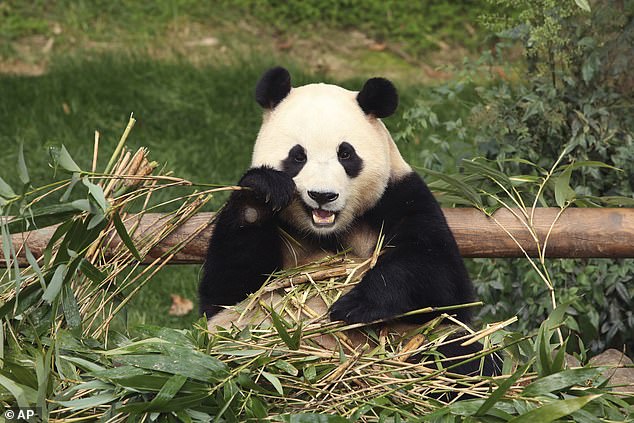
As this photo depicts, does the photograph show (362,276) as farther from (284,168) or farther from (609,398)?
(609,398)

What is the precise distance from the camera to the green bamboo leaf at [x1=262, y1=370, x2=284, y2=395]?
7.72ft

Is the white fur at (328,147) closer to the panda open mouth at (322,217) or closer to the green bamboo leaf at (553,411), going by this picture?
the panda open mouth at (322,217)

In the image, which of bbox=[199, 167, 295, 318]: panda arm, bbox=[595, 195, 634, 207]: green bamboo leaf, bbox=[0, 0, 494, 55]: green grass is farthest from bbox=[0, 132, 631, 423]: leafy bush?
bbox=[0, 0, 494, 55]: green grass

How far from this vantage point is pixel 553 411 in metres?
2.27

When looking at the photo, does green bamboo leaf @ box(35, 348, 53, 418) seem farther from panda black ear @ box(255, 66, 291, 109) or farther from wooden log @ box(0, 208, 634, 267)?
panda black ear @ box(255, 66, 291, 109)

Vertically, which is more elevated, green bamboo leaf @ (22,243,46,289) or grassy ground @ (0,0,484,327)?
green bamboo leaf @ (22,243,46,289)

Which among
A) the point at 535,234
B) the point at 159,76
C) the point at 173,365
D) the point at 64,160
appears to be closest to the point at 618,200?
Result: the point at 535,234

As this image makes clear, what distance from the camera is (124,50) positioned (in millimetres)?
6816

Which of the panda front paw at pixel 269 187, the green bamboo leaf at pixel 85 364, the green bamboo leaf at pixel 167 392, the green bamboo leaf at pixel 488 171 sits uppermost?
the panda front paw at pixel 269 187

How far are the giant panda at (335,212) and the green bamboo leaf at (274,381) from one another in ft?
1.05

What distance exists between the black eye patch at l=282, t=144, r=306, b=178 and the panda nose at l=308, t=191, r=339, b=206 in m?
0.13

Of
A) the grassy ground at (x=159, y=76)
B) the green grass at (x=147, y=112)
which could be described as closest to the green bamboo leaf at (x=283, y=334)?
the grassy ground at (x=159, y=76)

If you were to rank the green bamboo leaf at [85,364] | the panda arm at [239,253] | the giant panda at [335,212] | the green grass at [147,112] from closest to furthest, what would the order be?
the green bamboo leaf at [85,364] → the giant panda at [335,212] → the panda arm at [239,253] → the green grass at [147,112]

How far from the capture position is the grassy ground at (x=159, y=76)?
5816 millimetres
